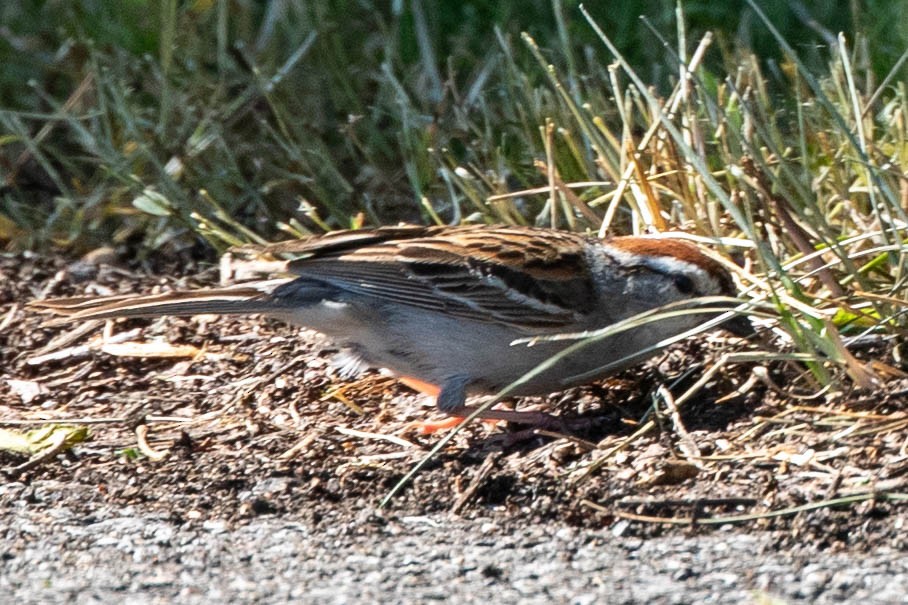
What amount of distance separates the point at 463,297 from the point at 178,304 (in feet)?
3.23

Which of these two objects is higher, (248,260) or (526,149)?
(526,149)

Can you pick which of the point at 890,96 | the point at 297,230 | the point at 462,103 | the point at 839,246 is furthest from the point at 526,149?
the point at 839,246

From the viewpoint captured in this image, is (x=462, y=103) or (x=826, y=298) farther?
(x=462, y=103)

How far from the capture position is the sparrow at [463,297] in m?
4.80

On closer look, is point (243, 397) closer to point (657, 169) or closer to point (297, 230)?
point (297, 230)

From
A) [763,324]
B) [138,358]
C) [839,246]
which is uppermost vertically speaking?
[839,246]

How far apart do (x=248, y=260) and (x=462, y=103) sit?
4.12ft

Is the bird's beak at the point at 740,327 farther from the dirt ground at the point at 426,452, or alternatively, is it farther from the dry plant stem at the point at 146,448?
the dry plant stem at the point at 146,448

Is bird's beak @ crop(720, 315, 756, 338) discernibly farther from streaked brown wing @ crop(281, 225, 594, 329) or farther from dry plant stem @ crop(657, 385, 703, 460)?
streaked brown wing @ crop(281, 225, 594, 329)

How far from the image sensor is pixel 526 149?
6141 millimetres

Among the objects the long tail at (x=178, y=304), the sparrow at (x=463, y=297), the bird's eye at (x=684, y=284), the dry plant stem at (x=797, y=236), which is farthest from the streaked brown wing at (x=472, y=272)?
the dry plant stem at (x=797, y=236)

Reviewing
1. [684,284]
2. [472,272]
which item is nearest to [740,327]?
[684,284]

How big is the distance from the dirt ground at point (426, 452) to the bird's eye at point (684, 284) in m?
0.22

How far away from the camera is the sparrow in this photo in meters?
4.80
